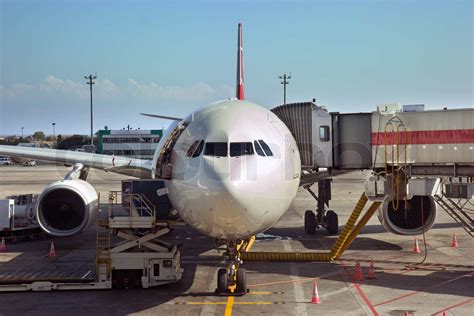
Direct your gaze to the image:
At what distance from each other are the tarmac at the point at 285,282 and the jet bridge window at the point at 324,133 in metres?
3.91

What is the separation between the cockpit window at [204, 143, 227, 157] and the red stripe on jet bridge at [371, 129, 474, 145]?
7.33m

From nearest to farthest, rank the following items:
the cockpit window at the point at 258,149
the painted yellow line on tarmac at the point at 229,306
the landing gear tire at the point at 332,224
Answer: the cockpit window at the point at 258,149 < the painted yellow line on tarmac at the point at 229,306 < the landing gear tire at the point at 332,224

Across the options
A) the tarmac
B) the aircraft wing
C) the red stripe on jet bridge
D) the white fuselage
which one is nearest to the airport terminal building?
the aircraft wing

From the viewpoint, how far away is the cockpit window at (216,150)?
11.1m

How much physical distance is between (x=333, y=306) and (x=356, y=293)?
1383 mm

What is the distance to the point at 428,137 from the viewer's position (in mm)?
16531

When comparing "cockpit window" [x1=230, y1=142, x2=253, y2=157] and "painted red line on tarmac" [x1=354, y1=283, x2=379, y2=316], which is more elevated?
"cockpit window" [x1=230, y1=142, x2=253, y2=157]

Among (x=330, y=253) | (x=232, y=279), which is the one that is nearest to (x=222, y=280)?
(x=232, y=279)

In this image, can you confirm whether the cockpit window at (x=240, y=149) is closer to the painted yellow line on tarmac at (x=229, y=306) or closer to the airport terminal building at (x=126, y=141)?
the painted yellow line on tarmac at (x=229, y=306)

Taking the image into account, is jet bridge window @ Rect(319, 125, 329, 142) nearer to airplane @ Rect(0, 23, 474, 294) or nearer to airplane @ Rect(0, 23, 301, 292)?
airplane @ Rect(0, 23, 474, 294)

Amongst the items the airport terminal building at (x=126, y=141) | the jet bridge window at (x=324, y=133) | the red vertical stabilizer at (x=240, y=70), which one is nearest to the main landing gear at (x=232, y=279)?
the jet bridge window at (x=324, y=133)

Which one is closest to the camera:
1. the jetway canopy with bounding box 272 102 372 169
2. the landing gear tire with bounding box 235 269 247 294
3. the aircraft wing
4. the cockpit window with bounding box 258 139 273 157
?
the cockpit window with bounding box 258 139 273 157

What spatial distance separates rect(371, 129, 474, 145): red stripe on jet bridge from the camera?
16.3 metres

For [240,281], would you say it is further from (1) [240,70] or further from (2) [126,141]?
(2) [126,141]
